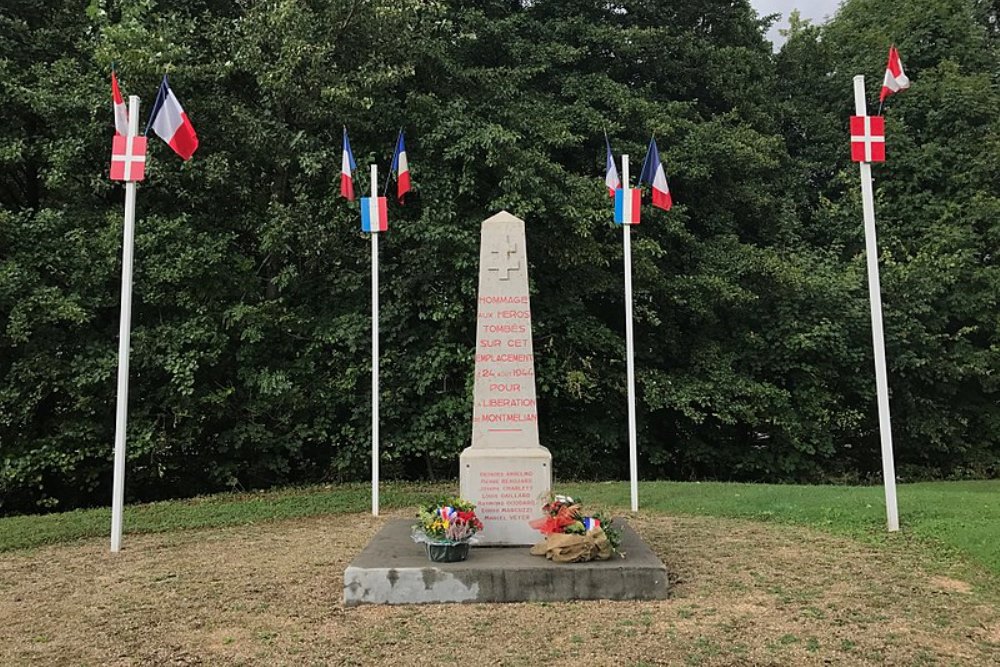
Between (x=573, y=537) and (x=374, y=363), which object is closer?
(x=573, y=537)

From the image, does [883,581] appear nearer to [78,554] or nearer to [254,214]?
[78,554]

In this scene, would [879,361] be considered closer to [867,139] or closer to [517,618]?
[867,139]

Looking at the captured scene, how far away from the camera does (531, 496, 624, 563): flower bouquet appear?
5680 mm

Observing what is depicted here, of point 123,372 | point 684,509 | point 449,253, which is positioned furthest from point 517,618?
point 449,253

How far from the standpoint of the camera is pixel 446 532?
5.68 meters

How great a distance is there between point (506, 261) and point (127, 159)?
4.30 m

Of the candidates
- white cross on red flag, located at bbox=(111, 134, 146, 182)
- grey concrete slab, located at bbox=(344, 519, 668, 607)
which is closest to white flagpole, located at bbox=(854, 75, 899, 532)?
grey concrete slab, located at bbox=(344, 519, 668, 607)

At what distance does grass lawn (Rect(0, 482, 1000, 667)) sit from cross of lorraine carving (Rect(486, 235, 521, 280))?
9.75 ft

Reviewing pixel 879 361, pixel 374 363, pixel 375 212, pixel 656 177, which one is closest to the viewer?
pixel 879 361

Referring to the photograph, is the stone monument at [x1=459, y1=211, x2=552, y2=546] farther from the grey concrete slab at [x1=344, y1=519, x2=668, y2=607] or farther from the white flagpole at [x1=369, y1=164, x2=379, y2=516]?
the white flagpole at [x1=369, y1=164, x2=379, y2=516]

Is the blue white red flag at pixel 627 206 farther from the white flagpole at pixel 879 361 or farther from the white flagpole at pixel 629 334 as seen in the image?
the white flagpole at pixel 879 361

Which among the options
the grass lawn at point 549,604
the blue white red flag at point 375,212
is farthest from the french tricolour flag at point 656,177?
the grass lawn at point 549,604

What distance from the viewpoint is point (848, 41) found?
21.4m

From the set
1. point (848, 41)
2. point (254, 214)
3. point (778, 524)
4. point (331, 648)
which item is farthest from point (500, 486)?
point (848, 41)
